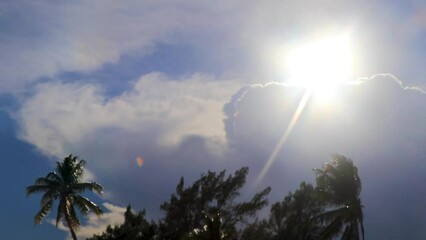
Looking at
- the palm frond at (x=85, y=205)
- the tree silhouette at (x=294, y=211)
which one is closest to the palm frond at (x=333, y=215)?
the tree silhouette at (x=294, y=211)

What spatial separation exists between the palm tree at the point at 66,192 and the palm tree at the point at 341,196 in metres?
20.9

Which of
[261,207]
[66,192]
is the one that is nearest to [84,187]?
[66,192]

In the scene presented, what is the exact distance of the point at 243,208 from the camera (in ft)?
159

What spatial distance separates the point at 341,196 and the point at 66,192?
25.0 metres

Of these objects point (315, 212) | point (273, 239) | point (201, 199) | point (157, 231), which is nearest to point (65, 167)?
point (157, 231)

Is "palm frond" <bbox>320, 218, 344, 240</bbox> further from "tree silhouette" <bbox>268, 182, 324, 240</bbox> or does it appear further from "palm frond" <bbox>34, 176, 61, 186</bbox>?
"palm frond" <bbox>34, 176, 61, 186</bbox>

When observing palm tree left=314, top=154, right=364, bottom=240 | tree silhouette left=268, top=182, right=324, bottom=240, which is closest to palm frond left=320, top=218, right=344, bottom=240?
palm tree left=314, top=154, right=364, bottom=240

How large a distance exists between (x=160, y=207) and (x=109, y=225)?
9.47m

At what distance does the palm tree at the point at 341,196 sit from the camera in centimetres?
3856

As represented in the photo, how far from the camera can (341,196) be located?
131 feet

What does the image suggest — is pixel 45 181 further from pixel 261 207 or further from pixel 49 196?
pixel 261 207

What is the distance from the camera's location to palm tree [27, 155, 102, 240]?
144ft

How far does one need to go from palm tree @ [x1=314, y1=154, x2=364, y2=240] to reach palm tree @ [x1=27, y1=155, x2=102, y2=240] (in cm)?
2087

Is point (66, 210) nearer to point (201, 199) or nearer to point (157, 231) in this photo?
point (157, 231)
